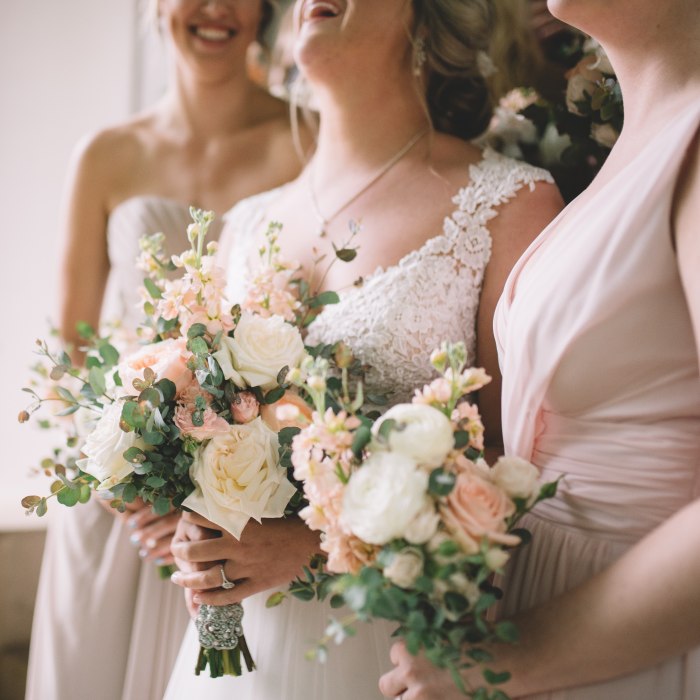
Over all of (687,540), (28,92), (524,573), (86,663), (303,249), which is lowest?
(86,663)

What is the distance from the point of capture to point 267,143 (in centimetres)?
215

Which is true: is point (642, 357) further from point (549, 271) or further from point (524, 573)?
point (524, 573)

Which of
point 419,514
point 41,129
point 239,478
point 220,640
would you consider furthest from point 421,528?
point 41,129

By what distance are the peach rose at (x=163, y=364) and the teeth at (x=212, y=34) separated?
133 centimetres

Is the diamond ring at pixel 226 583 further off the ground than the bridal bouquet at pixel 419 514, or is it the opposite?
the bridal bouquet at pixel 419 514

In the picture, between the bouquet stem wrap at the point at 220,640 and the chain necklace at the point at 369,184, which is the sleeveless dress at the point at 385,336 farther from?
the chain necklace at the point at 369,184

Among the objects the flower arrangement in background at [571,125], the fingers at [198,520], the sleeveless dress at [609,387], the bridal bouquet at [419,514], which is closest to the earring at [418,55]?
the flower arrangement in background at [571,125]

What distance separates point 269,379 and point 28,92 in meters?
2.42

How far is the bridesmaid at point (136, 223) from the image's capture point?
5.84 feet

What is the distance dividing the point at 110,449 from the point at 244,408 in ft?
0.72

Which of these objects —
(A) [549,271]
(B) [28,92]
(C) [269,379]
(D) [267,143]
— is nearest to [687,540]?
(A) [549,271]

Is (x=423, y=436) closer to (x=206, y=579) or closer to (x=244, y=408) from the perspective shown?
(x=244, y=408)

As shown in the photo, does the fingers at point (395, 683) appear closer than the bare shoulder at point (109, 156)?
Yes

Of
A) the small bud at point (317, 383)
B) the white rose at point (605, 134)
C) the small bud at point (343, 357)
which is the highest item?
the white rose at point (605, 134)
